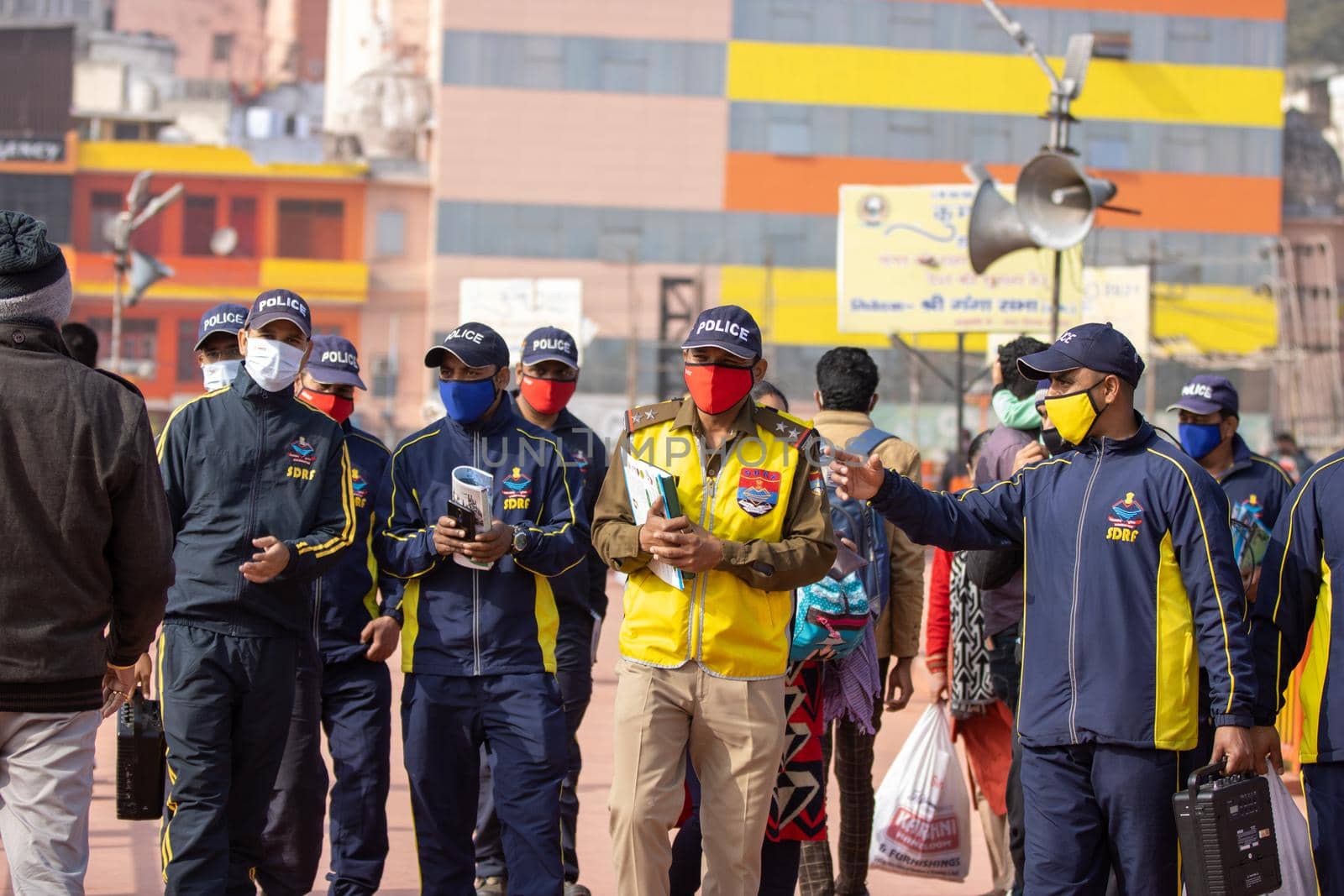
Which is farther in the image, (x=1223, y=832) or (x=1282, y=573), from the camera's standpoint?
(x=1282, y=573)

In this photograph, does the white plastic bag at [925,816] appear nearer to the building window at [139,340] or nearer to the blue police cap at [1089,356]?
the blue police cap at [1089,356]

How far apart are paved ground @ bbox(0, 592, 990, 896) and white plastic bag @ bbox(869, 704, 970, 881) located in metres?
0.39

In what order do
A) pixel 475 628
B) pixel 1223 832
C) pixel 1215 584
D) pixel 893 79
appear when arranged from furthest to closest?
1. pixel 893 79
2. pixel 475 628
3. pixel 1215 584
4. pixel 1223 832

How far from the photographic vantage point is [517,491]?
6223 mm

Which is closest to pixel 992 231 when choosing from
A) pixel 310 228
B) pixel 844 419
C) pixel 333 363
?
pixel 844 419

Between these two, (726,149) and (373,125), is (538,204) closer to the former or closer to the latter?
(726,149)

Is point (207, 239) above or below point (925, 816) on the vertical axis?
above

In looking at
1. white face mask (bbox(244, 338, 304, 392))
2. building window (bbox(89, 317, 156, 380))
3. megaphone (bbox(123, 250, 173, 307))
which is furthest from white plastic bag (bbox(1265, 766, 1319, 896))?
building window (bbox(89, 317, 156, 380))

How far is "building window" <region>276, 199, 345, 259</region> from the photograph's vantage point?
58.5 m

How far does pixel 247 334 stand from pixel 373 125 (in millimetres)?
60148

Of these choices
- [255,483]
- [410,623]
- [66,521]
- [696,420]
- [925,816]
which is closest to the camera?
[66,521]

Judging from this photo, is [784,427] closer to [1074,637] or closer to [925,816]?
[1074,637]

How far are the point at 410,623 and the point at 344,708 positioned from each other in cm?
68

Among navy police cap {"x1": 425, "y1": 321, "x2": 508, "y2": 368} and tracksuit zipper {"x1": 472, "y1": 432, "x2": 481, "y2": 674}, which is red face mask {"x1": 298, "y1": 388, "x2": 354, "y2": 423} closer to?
navy police cap {"x1": 425, "y1": 321, "x2": 508, "y2": 368}
